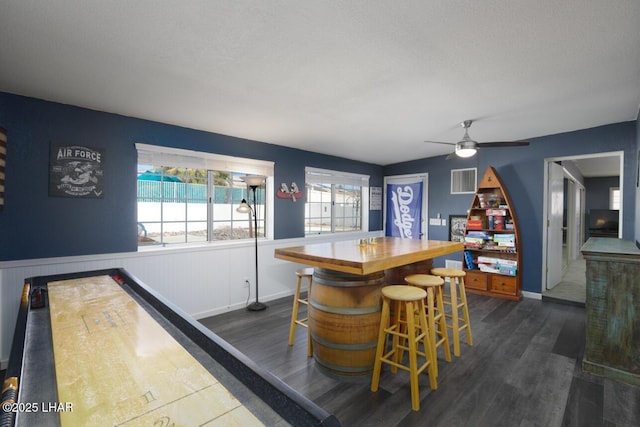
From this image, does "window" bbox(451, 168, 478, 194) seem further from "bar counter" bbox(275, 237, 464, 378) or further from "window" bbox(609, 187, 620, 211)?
"window" bbox(609, 187, 620, 211)

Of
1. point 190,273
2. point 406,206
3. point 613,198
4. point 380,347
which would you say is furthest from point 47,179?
point 613,198

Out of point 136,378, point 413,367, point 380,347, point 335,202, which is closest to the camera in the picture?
point 136,378

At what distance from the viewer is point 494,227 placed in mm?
4582

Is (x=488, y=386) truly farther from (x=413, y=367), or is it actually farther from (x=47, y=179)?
(x=47, y=179)

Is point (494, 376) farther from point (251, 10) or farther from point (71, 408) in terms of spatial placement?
point (251, 10)

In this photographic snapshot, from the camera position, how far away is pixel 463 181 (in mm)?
5250

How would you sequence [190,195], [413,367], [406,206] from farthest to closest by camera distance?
[406,206], [190,195], [413,367]

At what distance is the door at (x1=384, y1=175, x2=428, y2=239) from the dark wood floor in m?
2.73

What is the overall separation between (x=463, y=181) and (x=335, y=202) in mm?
2313

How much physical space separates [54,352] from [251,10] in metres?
1.77

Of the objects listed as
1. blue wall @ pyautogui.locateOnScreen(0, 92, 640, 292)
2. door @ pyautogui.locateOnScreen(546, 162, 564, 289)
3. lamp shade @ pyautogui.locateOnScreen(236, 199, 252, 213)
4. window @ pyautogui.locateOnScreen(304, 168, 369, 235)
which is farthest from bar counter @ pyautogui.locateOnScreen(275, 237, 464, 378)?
door @ pyautogui.locateOnScreen(546, 162, 564, 289)

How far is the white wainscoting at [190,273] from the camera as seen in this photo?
2568 millimetres

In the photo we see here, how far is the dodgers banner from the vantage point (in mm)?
5840

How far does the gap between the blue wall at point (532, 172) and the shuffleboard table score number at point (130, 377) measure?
485 centimetres
